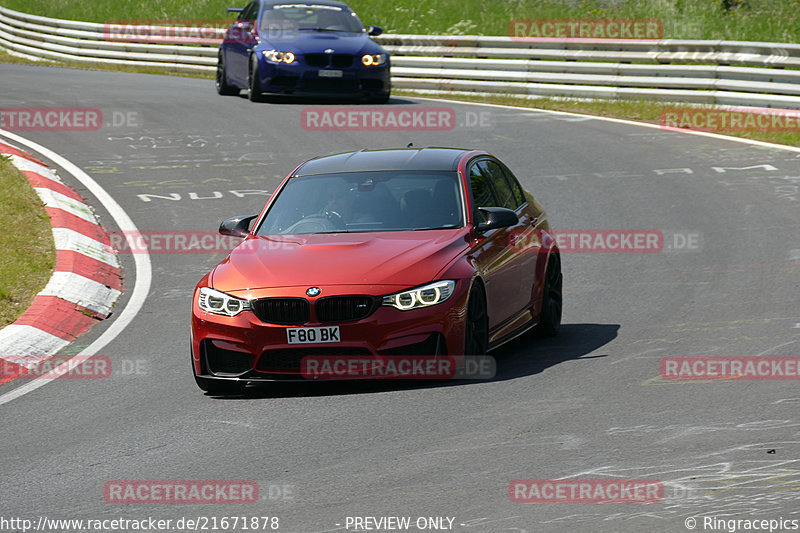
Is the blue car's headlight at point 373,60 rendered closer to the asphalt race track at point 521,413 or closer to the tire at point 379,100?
the tire at point 379,100

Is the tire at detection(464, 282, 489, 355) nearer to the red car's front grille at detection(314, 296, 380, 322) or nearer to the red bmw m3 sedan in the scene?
the red bmw m3 sedan

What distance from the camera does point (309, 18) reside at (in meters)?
25.1

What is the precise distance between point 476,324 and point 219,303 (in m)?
1.66

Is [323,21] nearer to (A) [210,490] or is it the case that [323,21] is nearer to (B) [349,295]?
(B) [349,295]

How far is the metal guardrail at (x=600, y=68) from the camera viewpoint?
854 inches

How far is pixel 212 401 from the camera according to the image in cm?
865

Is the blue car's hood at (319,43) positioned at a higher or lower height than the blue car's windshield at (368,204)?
lower

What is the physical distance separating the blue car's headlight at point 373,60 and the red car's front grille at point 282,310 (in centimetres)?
1548

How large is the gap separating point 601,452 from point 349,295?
7.42ft

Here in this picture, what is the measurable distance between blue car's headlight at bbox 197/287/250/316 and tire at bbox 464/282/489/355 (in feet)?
4.61

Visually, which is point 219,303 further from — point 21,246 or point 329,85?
point 329,85

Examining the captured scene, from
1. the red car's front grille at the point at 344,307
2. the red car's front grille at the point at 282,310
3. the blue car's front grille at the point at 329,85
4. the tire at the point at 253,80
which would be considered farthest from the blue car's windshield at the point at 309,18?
the red car's front grille at the point at 344,307

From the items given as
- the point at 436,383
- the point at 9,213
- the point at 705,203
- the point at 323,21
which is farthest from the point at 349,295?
the point at 323,21

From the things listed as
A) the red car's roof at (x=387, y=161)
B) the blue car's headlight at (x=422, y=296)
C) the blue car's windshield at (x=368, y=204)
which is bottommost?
the blue car's headlight at (x=422, y=296)
